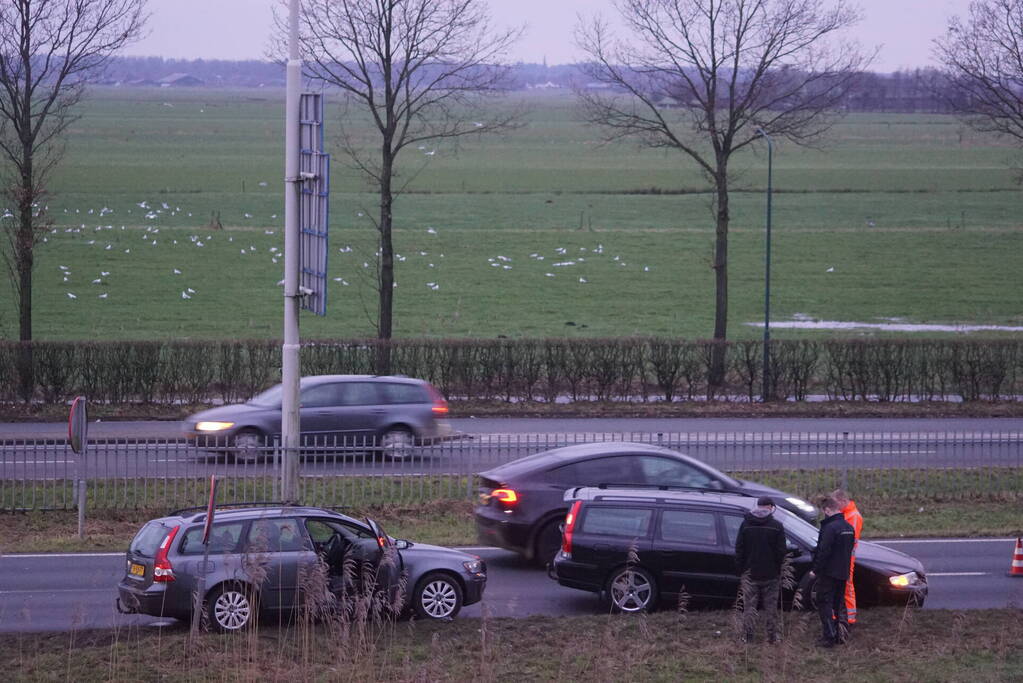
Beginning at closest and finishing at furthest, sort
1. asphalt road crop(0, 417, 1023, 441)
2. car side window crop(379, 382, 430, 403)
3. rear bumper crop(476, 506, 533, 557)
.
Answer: rear bumper crop(476, 506, 533, 557) < car side window crop(379, 382, 430, 403) < asphalt road crop(0, 417, 1023, 441)

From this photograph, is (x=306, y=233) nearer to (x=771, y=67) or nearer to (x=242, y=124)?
(x=771, y=67)

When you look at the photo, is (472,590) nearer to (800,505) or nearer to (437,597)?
(437,597)

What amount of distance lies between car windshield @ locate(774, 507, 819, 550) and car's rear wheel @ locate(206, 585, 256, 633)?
5.52m

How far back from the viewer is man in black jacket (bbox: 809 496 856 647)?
10.7m

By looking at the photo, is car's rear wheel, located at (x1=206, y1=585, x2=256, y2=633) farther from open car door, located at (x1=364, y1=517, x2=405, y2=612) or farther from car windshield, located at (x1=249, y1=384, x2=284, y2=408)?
car windshield, located at (x1=249, y1=384, x2=284, y2=408)

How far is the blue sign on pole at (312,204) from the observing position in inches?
581

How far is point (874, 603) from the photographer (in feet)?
40.5

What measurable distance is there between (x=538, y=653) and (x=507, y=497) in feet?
13.4

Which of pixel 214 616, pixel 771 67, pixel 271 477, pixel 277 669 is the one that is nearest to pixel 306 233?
pixel 271 477

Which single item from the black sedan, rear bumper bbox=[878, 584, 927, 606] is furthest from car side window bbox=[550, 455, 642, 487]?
rear bumper bbox=[878, 584, 927, 606]

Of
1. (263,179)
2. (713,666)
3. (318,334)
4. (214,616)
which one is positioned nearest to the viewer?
(713,666)

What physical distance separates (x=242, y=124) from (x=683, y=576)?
150257 millimetres

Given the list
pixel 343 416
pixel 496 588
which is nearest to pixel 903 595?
pixel 496 588

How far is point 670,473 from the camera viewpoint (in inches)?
585
